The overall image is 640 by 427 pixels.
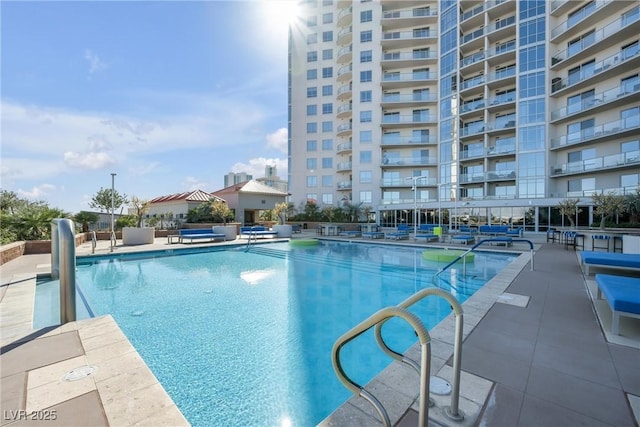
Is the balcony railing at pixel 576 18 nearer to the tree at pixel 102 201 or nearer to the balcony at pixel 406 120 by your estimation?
Result: the balcony at pixel 406 120

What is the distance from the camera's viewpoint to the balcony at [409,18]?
32.1m

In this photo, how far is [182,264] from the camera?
11.5 meters

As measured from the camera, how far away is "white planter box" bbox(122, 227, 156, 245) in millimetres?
15430

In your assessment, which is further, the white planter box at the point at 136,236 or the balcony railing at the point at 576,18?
the balcony railing at the point at 576,18

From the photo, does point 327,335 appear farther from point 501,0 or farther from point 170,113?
point 501,0

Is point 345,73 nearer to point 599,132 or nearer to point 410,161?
point 410,161

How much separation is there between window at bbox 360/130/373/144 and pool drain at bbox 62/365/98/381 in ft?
113

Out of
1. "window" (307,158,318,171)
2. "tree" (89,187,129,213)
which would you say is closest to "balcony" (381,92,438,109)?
"window" (307,158,318,171)

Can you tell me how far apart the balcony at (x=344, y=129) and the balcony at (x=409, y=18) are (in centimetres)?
1237

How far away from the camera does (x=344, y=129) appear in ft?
120

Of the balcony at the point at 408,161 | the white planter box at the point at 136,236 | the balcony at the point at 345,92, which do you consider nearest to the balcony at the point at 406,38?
the balcony at the point at 345,92

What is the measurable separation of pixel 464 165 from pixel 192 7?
28509mm

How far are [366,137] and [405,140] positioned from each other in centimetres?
471

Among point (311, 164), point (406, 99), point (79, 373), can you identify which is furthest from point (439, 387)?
point (311, 164)
